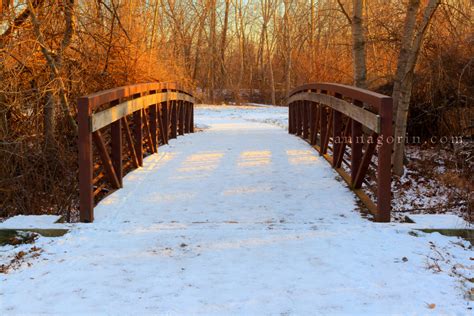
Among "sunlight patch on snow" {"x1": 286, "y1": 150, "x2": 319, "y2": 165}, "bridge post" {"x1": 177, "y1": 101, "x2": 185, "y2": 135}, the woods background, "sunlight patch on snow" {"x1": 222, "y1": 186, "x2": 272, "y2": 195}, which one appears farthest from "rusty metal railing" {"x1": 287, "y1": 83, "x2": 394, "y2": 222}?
"bridge post" {"x1": 177, "y1": 101, "x2": 185, "y2": 135}

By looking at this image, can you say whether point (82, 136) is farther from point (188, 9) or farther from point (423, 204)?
point (188, 9)

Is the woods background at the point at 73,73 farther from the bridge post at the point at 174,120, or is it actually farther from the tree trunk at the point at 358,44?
the bridge post at the point at 174,120

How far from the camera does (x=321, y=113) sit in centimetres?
948

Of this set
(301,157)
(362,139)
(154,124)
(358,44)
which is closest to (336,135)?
(301,157)

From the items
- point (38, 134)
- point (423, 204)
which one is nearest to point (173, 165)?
point (38, 134)

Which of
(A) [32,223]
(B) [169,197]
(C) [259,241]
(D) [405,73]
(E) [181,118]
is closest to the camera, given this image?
(C) [259,241]

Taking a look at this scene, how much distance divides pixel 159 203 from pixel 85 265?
2.17m

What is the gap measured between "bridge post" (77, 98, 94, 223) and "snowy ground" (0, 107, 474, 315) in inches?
6.9

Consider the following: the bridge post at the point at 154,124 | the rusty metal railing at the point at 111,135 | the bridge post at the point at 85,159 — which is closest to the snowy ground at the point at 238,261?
the bridge post at the point at 85,159

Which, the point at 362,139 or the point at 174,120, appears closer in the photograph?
the point at 362,139

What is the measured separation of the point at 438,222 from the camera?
15.9ft

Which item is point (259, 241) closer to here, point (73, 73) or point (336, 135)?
point (336, 135)

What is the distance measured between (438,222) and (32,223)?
374 cm

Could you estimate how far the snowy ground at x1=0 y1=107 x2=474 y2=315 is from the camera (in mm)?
3242
